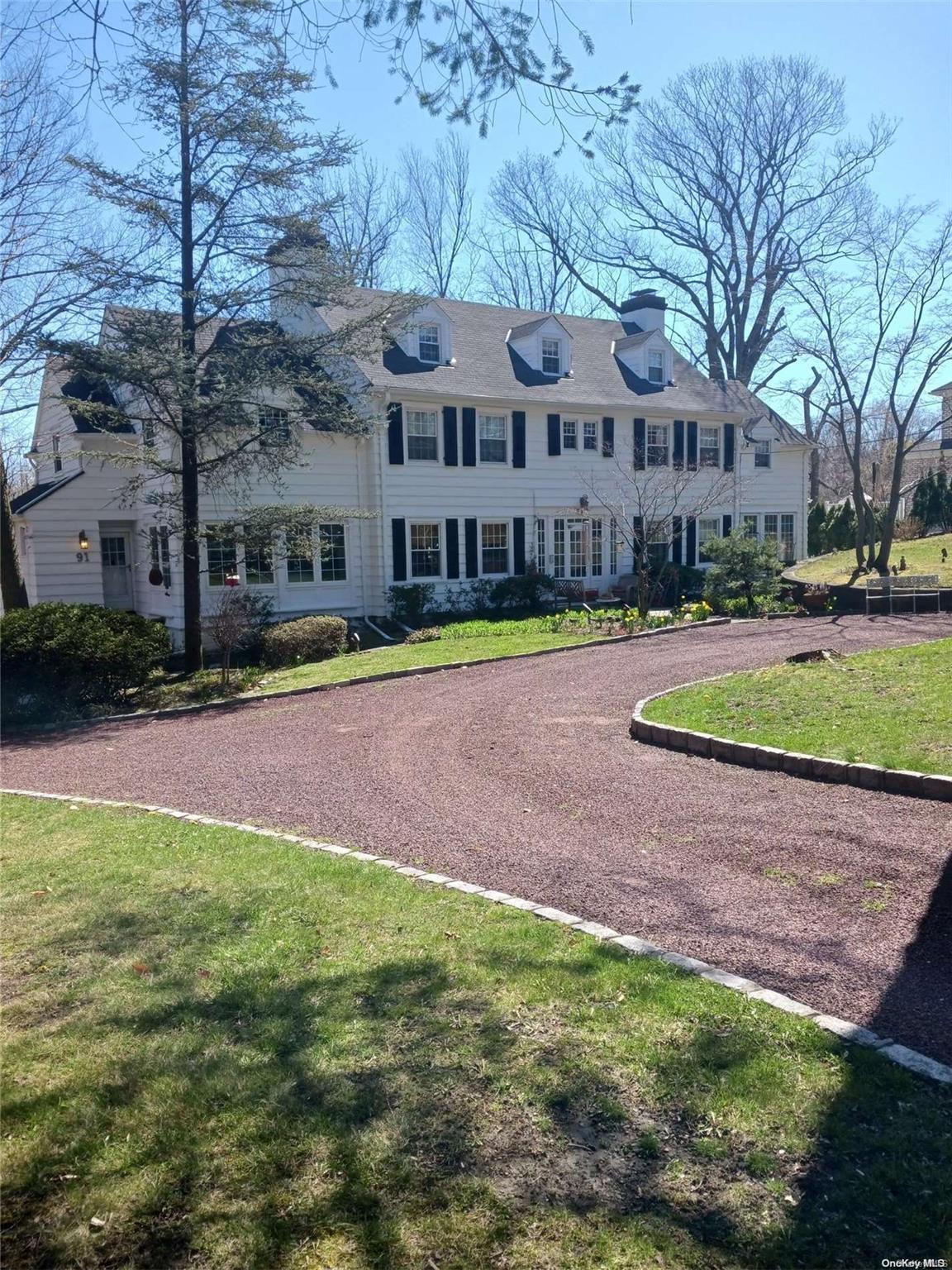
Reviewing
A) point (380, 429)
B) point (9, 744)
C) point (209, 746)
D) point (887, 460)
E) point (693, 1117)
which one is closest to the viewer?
point (693, 1117)

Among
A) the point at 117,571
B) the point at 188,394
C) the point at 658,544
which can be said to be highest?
the point at 188,394

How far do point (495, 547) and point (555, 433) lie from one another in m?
Result: 3.59

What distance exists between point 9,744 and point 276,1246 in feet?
33.9

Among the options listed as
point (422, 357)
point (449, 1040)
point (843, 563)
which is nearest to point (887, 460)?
point (843, 563)

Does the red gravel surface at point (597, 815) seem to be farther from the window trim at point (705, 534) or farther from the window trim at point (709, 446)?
the window trim at point (709, 446)

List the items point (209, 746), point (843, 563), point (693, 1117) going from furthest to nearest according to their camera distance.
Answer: point (843, 563) → point (209, 746) → point (693, 1117)

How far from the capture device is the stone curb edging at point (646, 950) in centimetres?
344

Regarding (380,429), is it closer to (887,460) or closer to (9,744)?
(9,744)

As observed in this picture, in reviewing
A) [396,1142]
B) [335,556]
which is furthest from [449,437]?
[396,1142]

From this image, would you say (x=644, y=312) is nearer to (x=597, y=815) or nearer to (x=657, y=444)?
(x=657, y=444)

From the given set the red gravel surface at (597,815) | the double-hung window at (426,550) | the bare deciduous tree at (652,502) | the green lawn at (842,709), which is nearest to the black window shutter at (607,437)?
the bare deciduous tree at (652,502)

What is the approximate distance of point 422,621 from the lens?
21.6m

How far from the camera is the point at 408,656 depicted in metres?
16.5

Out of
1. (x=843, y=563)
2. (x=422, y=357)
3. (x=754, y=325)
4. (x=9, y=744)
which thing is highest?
(x=754, y=325)
